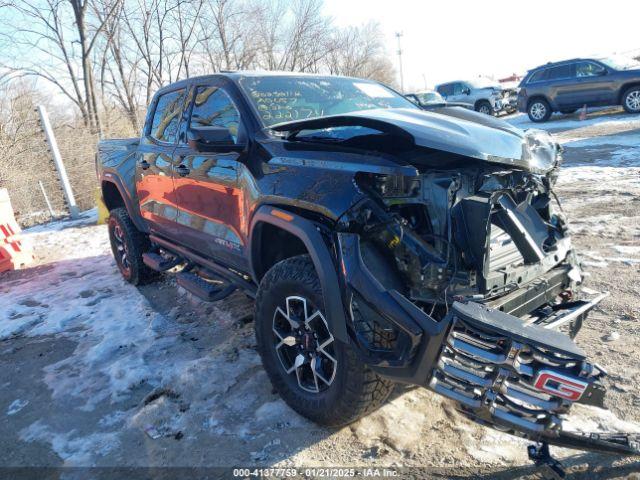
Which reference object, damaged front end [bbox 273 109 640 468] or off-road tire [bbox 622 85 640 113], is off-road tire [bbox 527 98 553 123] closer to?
off-road tire [bbox 622 85 640 113]

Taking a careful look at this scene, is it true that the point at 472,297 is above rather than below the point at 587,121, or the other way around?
above

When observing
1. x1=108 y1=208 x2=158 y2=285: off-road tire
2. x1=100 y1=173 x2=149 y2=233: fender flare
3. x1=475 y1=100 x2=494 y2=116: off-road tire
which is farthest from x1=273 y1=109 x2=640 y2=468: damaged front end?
x1=475 y1=100 x2=494 y2=116: off-road tire

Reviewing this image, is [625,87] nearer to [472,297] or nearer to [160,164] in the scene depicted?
[160,164]

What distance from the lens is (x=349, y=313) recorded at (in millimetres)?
2240

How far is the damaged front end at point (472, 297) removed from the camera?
1.86m

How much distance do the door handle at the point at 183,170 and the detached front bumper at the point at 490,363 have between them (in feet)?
7.00

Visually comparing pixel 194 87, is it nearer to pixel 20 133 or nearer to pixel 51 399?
pixel 51 399

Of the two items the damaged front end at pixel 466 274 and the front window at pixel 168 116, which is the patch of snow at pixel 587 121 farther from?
the damaged front end at pixel 466 274

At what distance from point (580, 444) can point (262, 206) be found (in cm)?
200

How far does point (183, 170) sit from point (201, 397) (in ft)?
5.90

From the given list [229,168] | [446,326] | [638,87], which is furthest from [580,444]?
[638,87]

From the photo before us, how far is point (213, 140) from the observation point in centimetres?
298

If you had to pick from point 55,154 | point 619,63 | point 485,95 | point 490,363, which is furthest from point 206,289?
point 485,95

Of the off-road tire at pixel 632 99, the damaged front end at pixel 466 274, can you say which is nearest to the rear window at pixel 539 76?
the off-road tire at pixel 632 99
